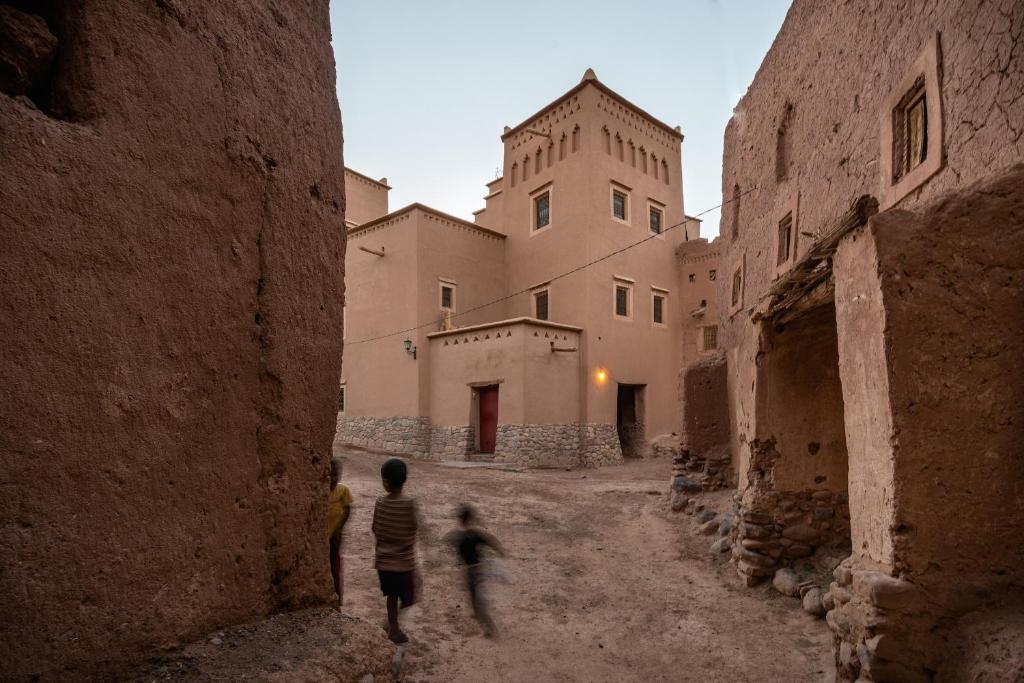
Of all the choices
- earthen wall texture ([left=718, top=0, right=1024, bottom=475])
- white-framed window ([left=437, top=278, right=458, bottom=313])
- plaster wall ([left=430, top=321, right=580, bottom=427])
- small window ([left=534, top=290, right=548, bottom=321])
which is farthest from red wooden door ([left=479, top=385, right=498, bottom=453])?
earthen wall texture ([left=718, top=0, right=1024, bottom=475])

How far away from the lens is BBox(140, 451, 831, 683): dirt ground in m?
1.63

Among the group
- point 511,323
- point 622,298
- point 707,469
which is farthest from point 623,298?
point 707,469

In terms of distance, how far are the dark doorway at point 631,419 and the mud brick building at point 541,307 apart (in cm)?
6

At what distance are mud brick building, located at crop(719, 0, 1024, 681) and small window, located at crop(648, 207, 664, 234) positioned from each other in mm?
15333

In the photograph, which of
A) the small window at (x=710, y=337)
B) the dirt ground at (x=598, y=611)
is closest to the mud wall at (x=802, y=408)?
the dirt ground at (x=598, y=611)

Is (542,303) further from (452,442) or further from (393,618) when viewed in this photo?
(393,618)

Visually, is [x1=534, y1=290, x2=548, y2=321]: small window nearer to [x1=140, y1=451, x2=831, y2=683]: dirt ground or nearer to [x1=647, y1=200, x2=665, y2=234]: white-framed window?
[x1=647, y1=200, x2=665, y2=234]: white-framed window

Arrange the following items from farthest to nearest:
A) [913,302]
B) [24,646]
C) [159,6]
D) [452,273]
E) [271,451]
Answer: [452,273], [913,302], [271,451], [159,6], [24,646]

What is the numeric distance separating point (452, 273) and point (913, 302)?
17.6m

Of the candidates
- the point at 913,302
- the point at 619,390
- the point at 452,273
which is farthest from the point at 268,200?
the point at 619,390

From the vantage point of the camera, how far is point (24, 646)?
1.21 m

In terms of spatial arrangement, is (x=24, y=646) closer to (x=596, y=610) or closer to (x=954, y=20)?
(x=596, y=610)

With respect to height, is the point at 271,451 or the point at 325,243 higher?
the point at 325,243

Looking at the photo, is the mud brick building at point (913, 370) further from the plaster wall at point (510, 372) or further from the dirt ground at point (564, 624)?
the plaster wall at point (510, 372)
